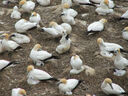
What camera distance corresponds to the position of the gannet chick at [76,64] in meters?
9.88

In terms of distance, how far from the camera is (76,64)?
32.4ft

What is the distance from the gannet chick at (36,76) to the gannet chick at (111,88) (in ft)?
4.49

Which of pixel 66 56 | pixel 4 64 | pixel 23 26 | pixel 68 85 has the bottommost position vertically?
pixel 66 56

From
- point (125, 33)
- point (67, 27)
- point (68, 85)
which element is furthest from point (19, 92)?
point (125, 33)

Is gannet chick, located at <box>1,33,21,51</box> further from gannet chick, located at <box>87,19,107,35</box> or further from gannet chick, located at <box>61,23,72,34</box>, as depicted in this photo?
gannet chick, located at <box>87,19,107,35</box>

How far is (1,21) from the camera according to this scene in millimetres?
13227

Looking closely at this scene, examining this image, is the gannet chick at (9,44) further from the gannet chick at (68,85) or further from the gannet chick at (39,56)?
the gannet chick at (68,85)

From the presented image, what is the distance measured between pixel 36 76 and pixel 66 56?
1657 mm

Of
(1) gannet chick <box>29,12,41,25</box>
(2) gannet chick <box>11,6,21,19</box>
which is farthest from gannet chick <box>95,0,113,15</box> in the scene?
(2) gannet chick <box>11,6,21,19</box>

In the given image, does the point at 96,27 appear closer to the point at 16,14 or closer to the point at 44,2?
the point at 44,2

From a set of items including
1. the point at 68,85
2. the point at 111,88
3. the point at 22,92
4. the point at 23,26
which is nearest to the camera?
the point at 22,92

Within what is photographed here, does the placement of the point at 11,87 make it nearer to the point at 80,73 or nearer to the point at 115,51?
the point at 80,73

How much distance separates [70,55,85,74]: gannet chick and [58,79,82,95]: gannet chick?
0.62 m

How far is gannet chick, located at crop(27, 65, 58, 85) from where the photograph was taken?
957 centimetres
